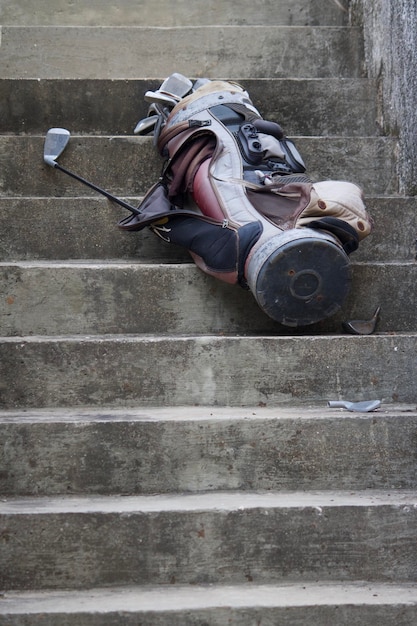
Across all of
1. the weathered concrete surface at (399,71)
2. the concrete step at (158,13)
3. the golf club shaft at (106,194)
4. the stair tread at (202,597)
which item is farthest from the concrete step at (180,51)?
the stair tread at (202,597)

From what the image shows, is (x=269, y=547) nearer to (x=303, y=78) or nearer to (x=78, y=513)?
(x=78, y=513)

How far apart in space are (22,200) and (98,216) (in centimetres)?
28

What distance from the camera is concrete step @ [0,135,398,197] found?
11.5 feet

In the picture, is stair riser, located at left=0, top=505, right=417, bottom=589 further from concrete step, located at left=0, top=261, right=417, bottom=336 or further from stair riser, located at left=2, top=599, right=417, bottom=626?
concrete step, located at left=0, top=261, right=417, bottom=336

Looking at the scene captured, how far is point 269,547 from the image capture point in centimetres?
239

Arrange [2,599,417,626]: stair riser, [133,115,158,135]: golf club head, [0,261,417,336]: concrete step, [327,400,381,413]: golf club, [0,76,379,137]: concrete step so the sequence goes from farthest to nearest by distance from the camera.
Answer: [0,76,379,137]: concrete step, [133,115,158,135]: golf club head, [0,261,417,336]: concrete step, [327,400,381,413]: golf club, [2,599,417,626]: stair riser

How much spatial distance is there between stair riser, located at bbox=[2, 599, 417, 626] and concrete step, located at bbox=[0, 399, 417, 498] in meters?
0.39

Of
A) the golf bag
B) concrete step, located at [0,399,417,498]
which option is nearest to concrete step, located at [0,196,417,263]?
the golf bag

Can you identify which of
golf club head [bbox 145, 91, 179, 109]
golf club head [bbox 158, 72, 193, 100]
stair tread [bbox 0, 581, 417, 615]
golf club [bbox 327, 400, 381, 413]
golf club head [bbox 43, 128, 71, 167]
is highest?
golf club head [bbox 158, 72, 193, 100]

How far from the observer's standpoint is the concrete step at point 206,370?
271cm

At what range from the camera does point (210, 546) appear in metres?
2.38

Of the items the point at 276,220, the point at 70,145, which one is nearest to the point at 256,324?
the point at 276,220

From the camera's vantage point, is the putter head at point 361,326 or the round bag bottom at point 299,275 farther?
the putter head at point 361,326

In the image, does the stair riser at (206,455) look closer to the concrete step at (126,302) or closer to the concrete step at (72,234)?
the concrete step at (126,302)
